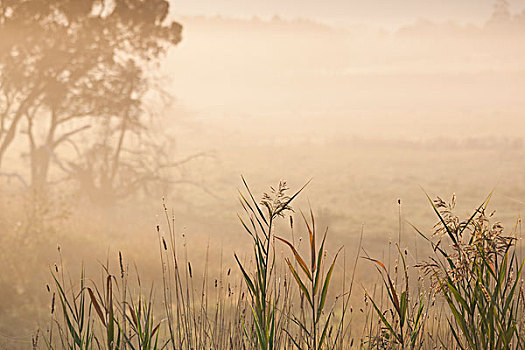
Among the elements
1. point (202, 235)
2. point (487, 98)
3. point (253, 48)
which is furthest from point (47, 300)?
point (253, 48)

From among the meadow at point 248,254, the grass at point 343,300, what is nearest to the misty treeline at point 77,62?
the meadow at point 248,254

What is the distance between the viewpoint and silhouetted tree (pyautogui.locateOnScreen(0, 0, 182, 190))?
12.5 m

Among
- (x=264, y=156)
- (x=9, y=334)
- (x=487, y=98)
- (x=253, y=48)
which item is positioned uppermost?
(x=253, y=48)

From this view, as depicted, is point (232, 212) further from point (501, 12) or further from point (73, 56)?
point (501, 12)

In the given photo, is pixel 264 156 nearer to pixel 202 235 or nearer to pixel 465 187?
pixel 465 187

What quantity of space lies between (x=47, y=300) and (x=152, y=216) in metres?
8.58

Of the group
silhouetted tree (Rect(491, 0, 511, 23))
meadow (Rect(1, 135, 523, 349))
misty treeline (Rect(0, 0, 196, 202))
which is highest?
silhouetted tree (Rect(491, 0, 511, 23))

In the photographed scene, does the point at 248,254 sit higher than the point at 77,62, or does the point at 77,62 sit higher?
the point at 77,62

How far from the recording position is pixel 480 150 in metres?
35.2

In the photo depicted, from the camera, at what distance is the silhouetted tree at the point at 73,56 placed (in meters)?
12.5

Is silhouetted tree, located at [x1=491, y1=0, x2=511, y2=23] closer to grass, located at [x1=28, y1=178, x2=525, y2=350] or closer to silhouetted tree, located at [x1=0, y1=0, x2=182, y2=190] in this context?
silhouetted tree, located at [x1=0, y1=0, x2=182, y2=190]

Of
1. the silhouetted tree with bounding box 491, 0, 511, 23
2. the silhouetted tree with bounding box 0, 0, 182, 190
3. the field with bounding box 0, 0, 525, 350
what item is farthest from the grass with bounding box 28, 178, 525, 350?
the silhouetted tree with bounding box 491, 0, 511, 23

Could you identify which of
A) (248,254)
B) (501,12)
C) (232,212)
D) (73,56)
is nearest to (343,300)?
(248,254)

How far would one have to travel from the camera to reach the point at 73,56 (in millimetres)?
13336
